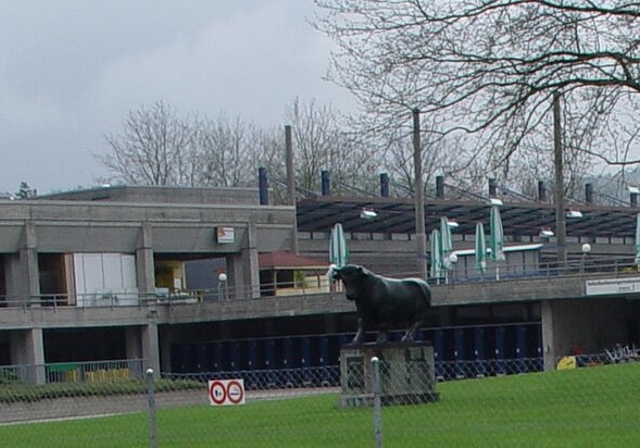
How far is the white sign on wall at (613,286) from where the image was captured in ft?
155

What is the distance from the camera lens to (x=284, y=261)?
70688 millimetres

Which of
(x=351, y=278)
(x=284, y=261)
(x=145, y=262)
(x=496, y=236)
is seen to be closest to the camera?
(x=351, y=278)

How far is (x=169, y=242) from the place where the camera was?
6812cm

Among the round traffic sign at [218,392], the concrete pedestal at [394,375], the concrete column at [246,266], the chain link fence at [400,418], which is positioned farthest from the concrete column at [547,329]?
the round traffic sign at [218,392]

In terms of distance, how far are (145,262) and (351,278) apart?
40.0 metres

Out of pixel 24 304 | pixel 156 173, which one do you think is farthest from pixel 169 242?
pixel 156 173

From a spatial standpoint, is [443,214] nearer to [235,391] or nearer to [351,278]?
[351,278]

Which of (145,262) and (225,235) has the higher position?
(225,235)

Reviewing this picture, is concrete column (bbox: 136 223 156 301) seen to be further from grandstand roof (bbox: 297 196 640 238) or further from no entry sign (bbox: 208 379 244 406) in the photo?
no entry sign (bbox: 208 379 244 406)

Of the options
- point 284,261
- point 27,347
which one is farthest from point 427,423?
point 284,261

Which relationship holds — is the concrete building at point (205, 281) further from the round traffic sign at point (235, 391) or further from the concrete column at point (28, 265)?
the round traffic sign at point (235, 391)

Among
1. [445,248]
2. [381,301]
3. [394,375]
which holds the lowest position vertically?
[394,375]

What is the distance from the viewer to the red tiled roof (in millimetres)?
70000

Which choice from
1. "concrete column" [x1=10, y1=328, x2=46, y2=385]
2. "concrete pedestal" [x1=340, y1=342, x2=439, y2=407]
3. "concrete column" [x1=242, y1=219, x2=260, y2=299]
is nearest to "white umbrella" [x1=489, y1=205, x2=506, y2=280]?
"concrete column" [x1=242, y1=219, x2=260, y2=299]
